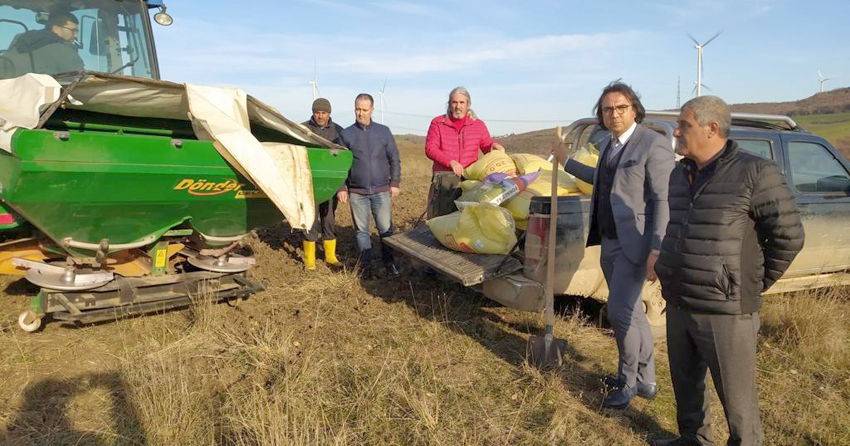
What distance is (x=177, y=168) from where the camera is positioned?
13.8 ft

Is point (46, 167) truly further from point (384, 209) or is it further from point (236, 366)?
point (384, 209)

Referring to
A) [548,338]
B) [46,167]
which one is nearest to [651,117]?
[548,338]

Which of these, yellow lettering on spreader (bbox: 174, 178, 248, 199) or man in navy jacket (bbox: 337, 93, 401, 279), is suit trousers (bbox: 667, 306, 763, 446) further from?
man in navy jacket (bbox: 337, 93, 401, 279)

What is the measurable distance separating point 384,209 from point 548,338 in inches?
113

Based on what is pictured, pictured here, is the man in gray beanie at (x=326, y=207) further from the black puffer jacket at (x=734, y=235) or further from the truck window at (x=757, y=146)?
the black puffer jacket at (x=734, y=235)

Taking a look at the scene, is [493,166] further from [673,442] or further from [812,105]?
[812,105]

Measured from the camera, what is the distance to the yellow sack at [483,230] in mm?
4297

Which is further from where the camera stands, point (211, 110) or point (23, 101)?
point (211, 110)

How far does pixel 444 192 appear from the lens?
553 centimetres

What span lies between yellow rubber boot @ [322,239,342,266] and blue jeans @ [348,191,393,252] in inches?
22.5

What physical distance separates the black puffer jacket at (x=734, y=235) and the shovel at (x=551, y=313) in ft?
3.71

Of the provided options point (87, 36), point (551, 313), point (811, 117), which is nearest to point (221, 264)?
point (87, 36)

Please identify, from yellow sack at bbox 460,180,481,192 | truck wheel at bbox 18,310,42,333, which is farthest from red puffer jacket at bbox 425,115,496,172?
truck wheel at bbox 18,310,42,333

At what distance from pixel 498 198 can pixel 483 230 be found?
37cm
